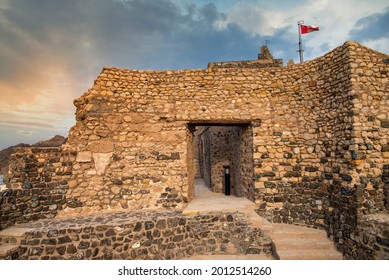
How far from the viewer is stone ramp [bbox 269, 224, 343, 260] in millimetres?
4820

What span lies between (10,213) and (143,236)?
10.1ft

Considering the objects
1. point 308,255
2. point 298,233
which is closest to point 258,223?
point 298,233

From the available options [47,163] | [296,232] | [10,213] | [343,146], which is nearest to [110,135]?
[47,163]

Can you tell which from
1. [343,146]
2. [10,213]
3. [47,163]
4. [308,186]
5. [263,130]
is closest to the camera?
[10,213]

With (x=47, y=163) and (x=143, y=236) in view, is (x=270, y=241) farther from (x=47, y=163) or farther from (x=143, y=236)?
(x=47, y=163)

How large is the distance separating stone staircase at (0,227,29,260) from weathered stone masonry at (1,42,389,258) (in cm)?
122

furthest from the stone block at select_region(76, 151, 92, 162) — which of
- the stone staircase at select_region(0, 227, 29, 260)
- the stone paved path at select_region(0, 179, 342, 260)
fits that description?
the stone staircase at select_region(0, 227, 29, 260)

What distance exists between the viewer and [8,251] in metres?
3.97

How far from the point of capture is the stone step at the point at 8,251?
3.88m

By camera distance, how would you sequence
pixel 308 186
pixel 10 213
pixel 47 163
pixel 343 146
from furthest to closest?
pixel 308 186
pixel 47 163
pixel 343 146
pixel 10 213

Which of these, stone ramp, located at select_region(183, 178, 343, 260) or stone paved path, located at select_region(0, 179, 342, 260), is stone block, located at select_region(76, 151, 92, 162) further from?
stone ramp, located at select_region(183, 178, 343, 260)

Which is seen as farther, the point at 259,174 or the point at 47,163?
the point at 259,174

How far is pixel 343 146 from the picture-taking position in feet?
17.0

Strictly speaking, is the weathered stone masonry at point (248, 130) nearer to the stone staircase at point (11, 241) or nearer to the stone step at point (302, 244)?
the stone step at point (302, 244)
